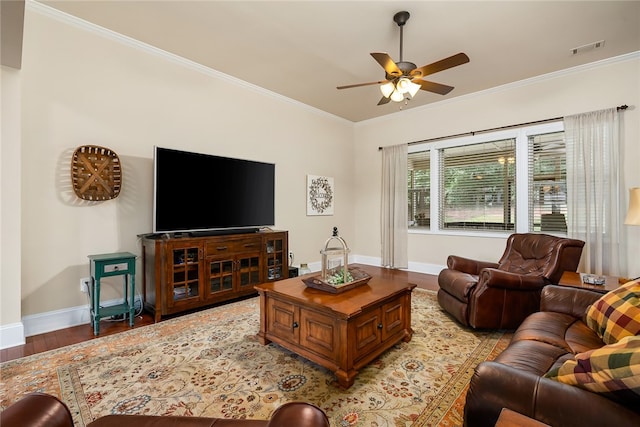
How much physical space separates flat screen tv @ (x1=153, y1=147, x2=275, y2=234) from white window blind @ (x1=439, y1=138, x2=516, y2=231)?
3.06 m

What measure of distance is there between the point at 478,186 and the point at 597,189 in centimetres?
146

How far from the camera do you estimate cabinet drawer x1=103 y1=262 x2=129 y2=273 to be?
2.85 meters

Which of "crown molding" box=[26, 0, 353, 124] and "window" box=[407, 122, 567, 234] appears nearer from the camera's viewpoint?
"crown molding" box=[26, 0, 353, 124]

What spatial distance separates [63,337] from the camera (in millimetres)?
2672

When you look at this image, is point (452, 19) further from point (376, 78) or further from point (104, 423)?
point (104, 423)

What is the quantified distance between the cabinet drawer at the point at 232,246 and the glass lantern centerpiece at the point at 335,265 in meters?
1.53

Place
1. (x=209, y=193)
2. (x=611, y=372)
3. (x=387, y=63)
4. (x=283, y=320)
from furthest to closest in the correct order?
(x=209, y=193) < (x=387, y=63) < (x=283, y=320) < (x=611, y=372)

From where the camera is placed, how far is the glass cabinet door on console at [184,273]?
311cm

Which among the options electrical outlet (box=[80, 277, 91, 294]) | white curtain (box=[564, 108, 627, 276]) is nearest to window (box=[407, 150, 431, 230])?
white curtain (box=[564, 108, 627, 276])

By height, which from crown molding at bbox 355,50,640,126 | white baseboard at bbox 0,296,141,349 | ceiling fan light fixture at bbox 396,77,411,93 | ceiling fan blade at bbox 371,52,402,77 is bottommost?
white baseboard at bbox 0,296,141,349

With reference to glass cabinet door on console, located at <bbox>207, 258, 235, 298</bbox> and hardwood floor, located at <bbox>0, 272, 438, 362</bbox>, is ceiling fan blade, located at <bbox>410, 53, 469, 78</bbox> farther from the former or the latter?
hardwood floor, located at <bbox>0, 272, 438, 362</bbox>

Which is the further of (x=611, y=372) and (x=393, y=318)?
(x=393, y=318)

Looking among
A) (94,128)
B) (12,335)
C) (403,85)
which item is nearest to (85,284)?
(12,335)

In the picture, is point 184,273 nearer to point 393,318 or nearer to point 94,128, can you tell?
point 94,128
